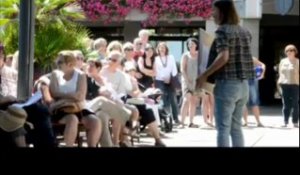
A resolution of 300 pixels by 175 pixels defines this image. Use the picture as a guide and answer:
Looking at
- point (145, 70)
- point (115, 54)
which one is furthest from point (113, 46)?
point (145, 70)

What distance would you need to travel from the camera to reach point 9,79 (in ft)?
10.7

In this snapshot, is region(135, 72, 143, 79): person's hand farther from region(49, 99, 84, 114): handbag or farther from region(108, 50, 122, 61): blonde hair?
region(49, 99, 84, 114): handbag

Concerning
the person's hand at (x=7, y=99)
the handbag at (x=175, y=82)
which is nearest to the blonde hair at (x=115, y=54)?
the handbag at (x=175, y=82)

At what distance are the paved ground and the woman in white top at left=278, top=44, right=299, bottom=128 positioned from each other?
65mm

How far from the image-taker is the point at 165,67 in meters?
3.65

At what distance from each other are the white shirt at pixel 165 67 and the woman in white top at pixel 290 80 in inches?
21.4

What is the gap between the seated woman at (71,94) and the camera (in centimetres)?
358

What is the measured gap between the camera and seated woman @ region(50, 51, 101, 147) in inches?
141

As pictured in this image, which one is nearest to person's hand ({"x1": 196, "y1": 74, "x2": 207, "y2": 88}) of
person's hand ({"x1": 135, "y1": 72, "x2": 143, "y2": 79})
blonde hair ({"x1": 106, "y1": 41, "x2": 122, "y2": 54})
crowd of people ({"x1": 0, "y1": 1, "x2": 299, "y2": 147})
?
crowd of people ({"x1": 0, "y1": 1, "x2": 299, "y2": 147})

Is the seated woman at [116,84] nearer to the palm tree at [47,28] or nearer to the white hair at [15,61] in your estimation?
the palm tree at [47,28]

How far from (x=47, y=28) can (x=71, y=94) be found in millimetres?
565

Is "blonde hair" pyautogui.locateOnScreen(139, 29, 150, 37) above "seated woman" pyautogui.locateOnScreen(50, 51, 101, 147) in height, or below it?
above

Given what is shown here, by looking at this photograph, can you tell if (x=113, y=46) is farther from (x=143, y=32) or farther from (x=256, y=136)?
(x=256, y=136)
